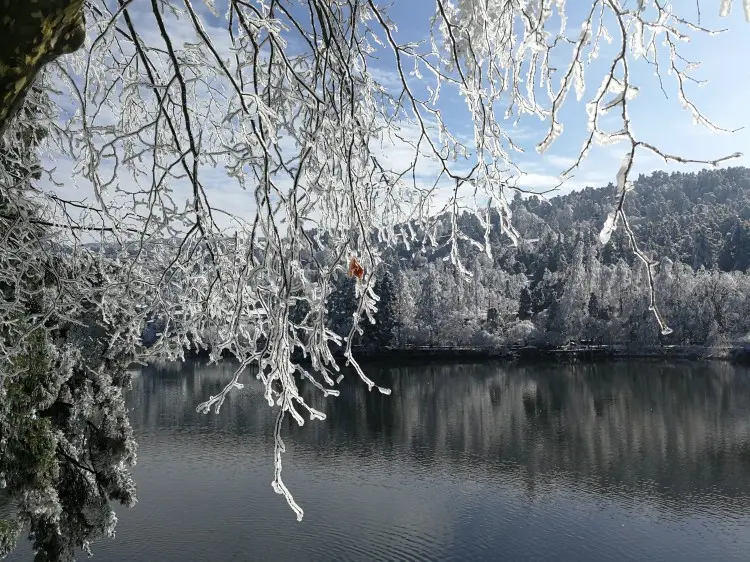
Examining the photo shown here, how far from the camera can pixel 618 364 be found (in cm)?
3831

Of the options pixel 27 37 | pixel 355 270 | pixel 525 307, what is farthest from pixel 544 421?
pixel 525 307

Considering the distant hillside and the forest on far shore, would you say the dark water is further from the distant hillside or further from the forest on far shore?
the distant hillside

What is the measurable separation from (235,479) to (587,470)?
9589 mm

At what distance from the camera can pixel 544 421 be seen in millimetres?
22844

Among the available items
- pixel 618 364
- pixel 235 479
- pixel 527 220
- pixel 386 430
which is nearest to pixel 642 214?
pixel 527 220

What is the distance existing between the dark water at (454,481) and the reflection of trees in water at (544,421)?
82 mm

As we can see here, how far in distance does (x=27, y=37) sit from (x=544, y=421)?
77.1 ft

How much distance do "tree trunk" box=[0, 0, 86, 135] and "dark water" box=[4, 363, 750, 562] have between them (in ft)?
42.3

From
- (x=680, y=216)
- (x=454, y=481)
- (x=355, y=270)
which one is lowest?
Answer: (x=454, y=481)

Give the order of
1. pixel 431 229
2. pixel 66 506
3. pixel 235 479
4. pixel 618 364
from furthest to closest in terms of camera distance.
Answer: pixel 618 364
pixel 235 479
pixel 66 506
pixel 431 229

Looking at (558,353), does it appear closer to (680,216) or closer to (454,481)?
(454,481)

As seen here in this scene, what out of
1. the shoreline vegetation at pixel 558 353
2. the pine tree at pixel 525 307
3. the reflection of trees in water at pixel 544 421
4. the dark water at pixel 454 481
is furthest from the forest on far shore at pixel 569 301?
the dark water at pixel 454 481

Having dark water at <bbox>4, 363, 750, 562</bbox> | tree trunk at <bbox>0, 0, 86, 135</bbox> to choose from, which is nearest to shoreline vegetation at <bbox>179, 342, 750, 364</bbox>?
dark water at <bbox>4, 363, 750, 562</bbox>

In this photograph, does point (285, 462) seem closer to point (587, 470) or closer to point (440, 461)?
point (440, 461)
